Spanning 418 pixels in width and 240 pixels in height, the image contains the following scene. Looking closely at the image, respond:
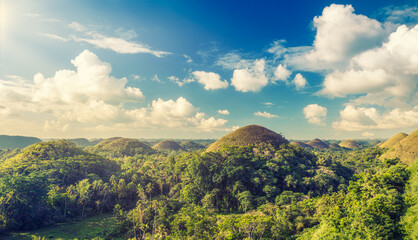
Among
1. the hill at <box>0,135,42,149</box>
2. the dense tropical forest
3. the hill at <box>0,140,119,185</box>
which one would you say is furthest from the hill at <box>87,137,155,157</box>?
the hill at <box>0,135,42,149</box>

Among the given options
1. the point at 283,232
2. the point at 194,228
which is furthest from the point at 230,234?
the point at 283,232

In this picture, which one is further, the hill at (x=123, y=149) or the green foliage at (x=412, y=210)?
the hill at (x=123, y=149)

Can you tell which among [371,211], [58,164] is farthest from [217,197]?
[58,164]

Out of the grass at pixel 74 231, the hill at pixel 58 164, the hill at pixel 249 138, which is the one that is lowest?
the grass at pixel 74 231

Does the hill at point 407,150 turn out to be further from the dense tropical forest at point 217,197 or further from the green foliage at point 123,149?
the green foliage at point 123,149

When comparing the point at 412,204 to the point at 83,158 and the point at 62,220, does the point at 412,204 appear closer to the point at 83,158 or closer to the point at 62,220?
the point at 62,220

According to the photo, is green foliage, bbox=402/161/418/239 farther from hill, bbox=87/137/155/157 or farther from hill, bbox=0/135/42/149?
hill, bbox=0/135/42/149

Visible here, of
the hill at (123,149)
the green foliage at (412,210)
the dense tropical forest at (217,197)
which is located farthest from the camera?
the hill at (123,149)

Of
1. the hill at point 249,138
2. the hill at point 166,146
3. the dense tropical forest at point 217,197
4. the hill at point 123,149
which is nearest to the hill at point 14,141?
the hill at point 123,149
